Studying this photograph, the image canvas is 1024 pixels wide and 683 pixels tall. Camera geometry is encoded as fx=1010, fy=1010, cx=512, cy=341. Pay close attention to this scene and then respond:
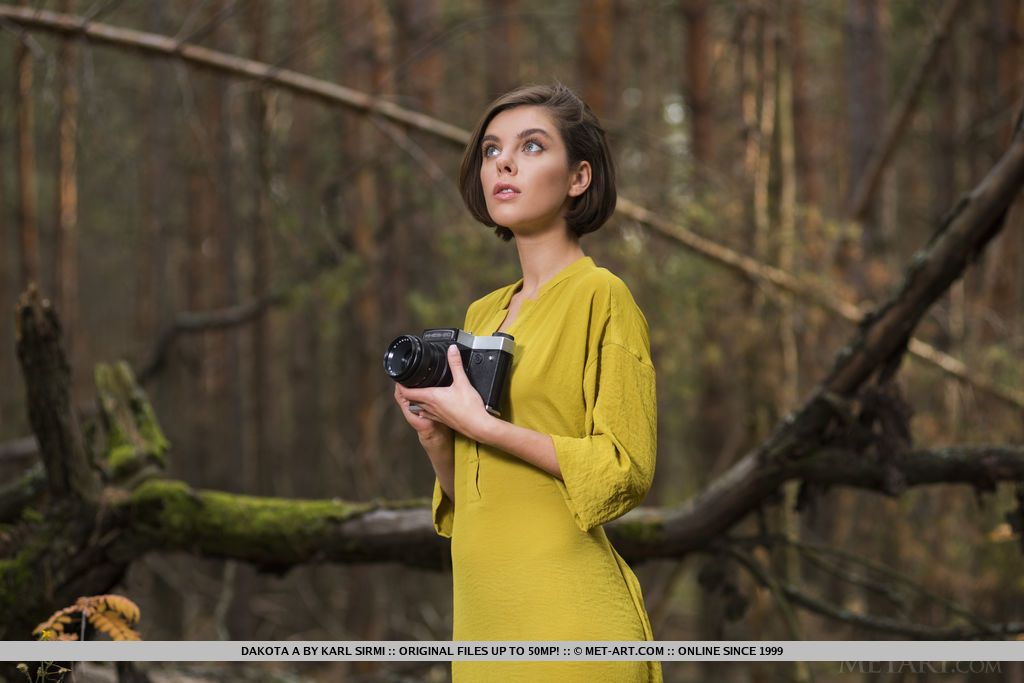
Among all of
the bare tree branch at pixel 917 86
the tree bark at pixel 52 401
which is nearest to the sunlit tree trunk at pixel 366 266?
the bare tree branch at pixel 917 86

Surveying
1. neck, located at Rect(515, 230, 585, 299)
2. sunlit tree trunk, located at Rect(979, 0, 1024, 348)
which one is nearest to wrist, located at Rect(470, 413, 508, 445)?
neck, located at Rect(515, 230, 585, 299)

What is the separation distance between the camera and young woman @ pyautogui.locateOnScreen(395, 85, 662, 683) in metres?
1.93

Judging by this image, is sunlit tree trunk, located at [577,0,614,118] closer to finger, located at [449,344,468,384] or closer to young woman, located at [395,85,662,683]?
young woman, located at [395,85,662,683]

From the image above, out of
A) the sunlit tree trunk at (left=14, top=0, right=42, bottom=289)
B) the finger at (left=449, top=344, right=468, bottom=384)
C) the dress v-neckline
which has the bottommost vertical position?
the finger at (left=449, top=344, right=468, bottom=384)

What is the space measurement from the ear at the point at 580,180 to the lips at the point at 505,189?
0.43 ft

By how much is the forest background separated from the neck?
196cm

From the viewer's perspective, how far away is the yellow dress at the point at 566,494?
193 centimetres

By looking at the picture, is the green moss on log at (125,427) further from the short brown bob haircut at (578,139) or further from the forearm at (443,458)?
the short brown bob haircut at (578,139)

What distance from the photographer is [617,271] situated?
21.5 feet

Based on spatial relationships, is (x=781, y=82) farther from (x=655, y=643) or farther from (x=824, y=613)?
(x=655, y=643)

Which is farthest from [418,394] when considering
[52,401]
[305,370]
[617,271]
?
[305,370]

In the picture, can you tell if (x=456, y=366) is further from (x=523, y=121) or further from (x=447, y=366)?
(x=523, y=121)

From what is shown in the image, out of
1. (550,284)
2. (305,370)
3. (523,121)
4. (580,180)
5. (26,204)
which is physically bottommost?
(305,370)

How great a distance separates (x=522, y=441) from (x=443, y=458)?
0.29 metres
